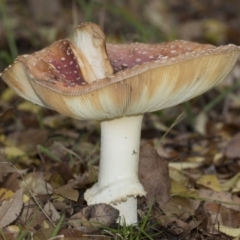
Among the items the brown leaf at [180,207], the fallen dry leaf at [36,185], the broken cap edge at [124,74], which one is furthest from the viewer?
the fallen dry leaf at [36,185]

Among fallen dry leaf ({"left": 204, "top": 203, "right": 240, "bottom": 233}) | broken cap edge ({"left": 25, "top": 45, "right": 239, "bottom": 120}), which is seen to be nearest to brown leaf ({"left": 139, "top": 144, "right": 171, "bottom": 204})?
fallen dry leaf ({"left": 204, "top": 203, "right": 240, "bottom": 233})

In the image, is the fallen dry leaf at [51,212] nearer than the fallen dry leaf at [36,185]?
Yes

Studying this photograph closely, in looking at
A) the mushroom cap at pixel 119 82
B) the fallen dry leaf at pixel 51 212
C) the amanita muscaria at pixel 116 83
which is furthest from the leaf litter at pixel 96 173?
the mushroom cap at pixel 119 82

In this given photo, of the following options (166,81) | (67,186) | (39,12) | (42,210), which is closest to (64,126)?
(67,186)

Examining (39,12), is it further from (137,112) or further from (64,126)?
(137,112)

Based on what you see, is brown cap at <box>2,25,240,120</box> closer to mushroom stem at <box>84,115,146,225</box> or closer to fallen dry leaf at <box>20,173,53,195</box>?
mushroom stem at <box>84,115,146,225</box>

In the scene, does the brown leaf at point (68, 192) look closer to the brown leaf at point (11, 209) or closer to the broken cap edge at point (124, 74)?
the brown leaf at point (11, 209)

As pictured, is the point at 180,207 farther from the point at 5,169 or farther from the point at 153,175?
the point at 5,169
